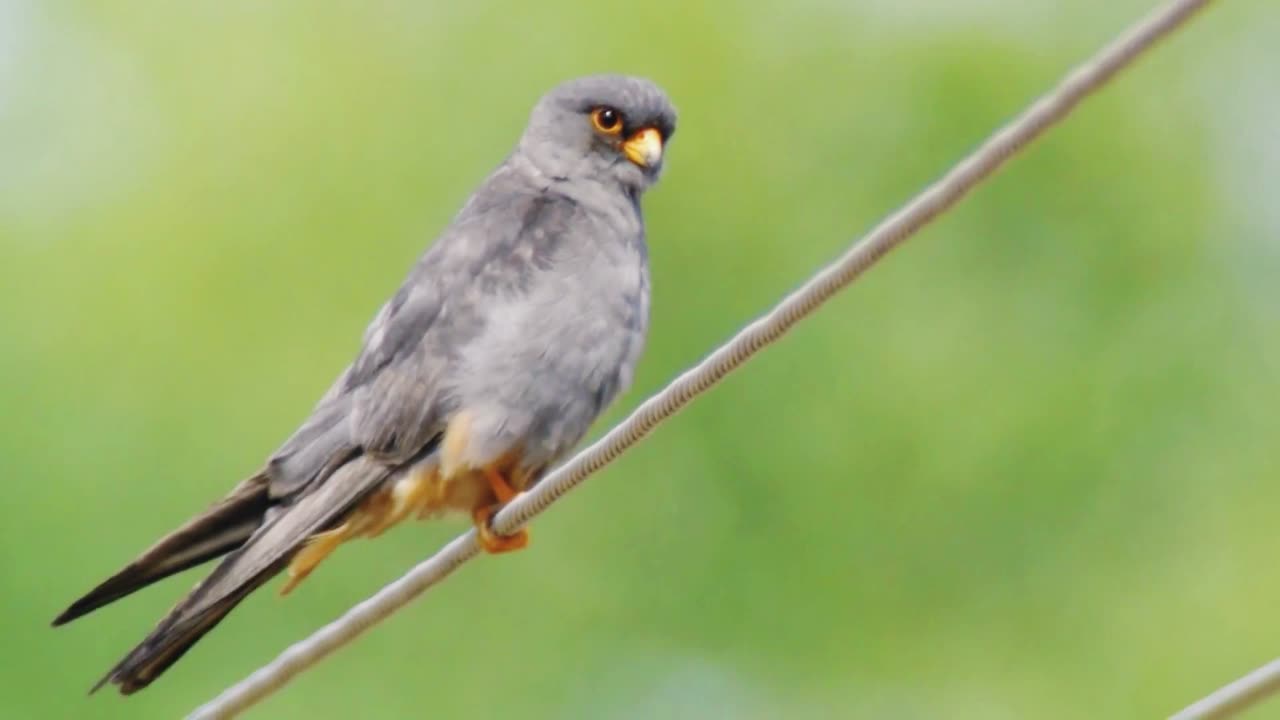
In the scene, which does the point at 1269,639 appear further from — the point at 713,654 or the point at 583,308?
the point at 583,308

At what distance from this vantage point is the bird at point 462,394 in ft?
11.3

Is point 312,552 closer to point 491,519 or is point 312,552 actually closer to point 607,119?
point 491,519

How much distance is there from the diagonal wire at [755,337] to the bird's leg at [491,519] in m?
0.04

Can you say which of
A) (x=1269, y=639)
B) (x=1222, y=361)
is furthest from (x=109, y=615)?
(x=1222, y=361)

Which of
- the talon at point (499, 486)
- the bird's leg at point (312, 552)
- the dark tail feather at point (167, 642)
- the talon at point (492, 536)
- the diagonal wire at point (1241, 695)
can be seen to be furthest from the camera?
the talon at point (499, 486)

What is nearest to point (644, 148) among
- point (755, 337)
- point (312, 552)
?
point (312, 552)

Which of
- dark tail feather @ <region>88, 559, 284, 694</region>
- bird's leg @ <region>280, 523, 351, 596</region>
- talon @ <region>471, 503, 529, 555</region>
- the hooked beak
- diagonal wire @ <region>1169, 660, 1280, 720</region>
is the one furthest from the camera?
the hooked beak

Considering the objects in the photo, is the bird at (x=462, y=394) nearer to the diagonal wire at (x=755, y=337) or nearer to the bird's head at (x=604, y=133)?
the bird's head at (x=604, y=133)

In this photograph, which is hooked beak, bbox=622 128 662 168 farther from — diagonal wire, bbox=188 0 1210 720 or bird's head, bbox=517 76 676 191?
diagonal wire, bbox=188 0 1210 720

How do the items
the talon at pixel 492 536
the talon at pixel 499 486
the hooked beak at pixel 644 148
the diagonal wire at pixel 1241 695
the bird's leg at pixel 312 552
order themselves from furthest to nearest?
1. the hooked beak at pixel 644 148
2. the talon at pixel 499 486
3. the bird's leg at pixel 312 552
4. the talon at pixel 492 536
5. the diagonal wire at pixel 1241 695

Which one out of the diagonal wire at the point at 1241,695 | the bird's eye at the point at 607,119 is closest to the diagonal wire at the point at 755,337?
the diagonal wire at the point at 1241,695

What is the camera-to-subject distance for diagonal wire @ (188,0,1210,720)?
196cm

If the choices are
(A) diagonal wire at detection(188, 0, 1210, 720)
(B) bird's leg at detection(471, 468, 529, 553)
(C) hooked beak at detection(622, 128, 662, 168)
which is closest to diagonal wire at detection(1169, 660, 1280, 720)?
(A) diagonal wire at detection(188, 0, 1210, 720)

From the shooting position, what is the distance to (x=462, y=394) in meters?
3.56
